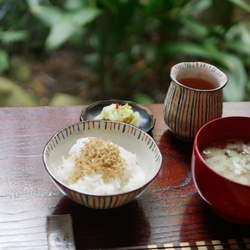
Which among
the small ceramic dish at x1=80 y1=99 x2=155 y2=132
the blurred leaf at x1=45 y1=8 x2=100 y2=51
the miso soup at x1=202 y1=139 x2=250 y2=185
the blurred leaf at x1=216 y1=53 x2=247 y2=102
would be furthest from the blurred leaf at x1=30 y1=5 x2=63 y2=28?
the miso soup at x1=202 y1=139 x2=250 y2=185

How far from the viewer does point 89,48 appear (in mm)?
3869

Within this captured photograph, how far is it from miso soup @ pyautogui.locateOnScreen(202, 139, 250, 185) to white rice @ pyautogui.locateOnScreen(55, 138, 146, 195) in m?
0.23

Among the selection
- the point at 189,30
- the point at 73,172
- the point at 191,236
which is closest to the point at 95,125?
the point at 73,172

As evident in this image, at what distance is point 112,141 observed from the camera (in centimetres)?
122

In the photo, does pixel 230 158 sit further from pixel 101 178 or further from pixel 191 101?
pixel 101 178

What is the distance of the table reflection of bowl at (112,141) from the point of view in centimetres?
92

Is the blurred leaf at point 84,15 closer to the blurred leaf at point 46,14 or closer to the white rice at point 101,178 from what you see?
the blurred leaf at point 46,14

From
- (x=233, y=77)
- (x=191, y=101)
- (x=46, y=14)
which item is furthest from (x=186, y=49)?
(x=191, y=101)

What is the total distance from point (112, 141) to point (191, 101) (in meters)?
0.32

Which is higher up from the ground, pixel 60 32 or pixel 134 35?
pixel 60 32

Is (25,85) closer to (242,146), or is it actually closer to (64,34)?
(64,34)

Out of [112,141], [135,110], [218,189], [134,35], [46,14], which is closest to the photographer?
[218,189]

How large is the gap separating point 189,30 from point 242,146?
7.85 ft

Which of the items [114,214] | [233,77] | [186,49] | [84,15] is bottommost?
[233,77]
